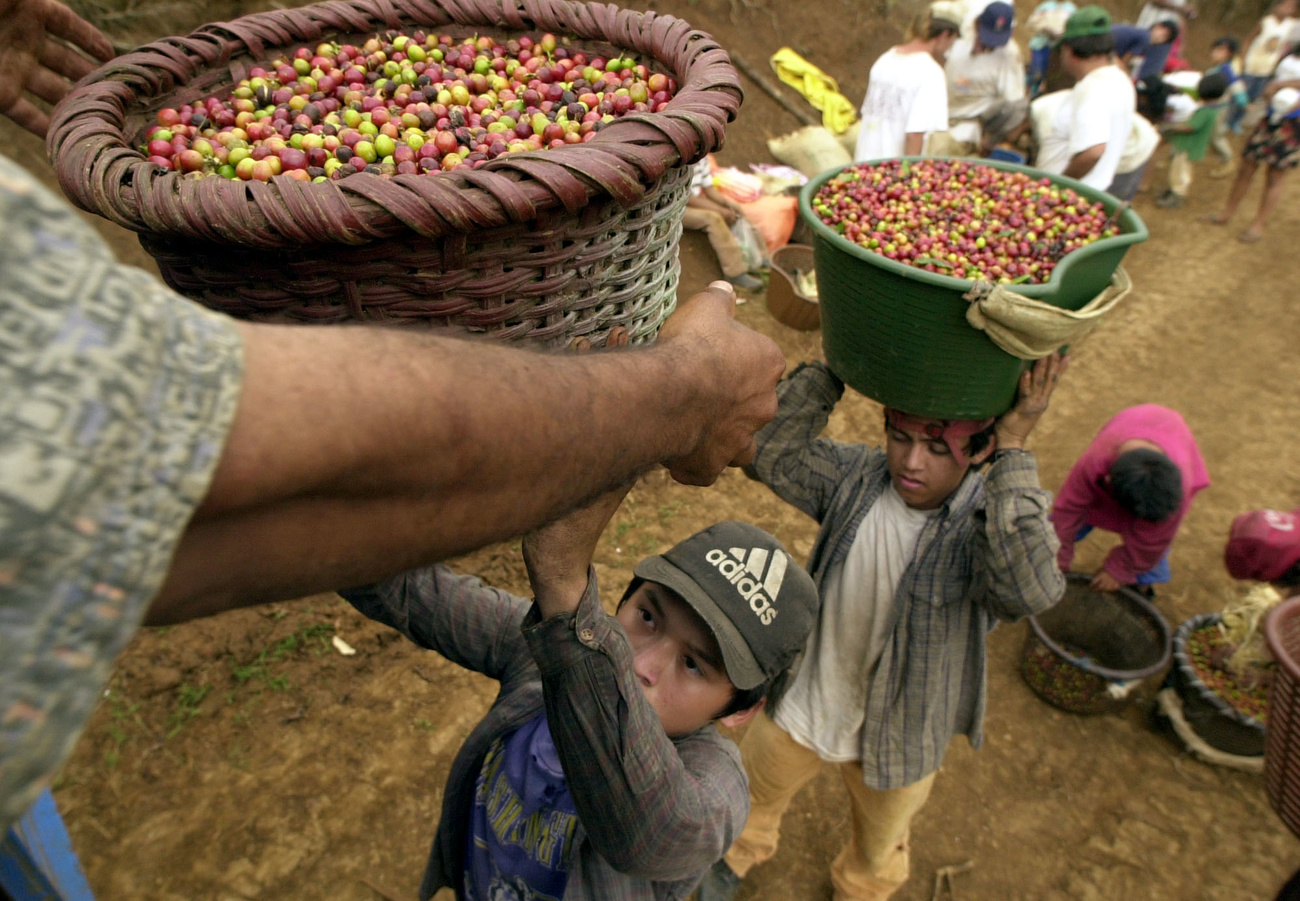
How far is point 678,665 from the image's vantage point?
182cm

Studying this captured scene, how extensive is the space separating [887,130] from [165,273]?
597 cm

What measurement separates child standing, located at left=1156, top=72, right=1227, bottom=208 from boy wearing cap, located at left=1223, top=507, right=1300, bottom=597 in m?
A: 7.41

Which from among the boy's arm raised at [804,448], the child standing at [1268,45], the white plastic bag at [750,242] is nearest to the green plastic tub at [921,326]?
the boy's arm raised at [804,448]

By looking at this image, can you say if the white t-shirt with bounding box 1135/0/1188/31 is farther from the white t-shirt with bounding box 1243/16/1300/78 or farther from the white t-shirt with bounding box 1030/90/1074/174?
the white t-shirt with bounding box 1030/90/1074/174

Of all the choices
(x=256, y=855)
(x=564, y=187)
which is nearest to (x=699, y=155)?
(x=564, y=187)

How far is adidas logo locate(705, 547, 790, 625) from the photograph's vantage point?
6.10 ft

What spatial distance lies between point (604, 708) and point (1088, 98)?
19.8ft

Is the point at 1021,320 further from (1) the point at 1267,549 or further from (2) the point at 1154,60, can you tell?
(2) the point at 1154,60

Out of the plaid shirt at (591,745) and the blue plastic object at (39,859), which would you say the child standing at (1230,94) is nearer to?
the plaid shirt at (591,745)

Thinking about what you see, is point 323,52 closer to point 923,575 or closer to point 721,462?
point 721,462

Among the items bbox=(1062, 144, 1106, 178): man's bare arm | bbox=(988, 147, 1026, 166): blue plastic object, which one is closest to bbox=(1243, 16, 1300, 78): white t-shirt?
bbox=(988, 147, 1026, 166): blue plastic object

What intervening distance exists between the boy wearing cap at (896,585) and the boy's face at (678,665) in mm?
922

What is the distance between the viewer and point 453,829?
1856 mm

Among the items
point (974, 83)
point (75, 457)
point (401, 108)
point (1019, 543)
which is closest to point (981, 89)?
point (974, 83)
